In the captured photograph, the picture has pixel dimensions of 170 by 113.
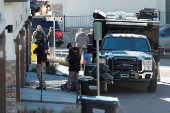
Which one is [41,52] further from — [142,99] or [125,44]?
[142,99]

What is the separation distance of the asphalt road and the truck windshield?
149 centimetres

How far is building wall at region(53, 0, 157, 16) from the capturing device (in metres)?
33.3

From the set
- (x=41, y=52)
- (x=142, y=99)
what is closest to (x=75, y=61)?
(x=41, y=52)

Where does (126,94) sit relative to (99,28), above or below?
below

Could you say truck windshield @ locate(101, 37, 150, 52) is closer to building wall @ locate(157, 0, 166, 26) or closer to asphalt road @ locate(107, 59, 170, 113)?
asphalt road @ locate(107, 59, 170, 113)

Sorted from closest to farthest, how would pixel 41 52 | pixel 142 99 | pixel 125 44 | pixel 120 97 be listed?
pixel 142 99 < pixel 120 97 < pixel 41 52 < pixel 125 44

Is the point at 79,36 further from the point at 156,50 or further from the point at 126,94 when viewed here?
the point at 126,94

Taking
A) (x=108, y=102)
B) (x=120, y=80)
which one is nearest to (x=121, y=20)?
(x=120, y=80)

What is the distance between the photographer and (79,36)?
22875 mm

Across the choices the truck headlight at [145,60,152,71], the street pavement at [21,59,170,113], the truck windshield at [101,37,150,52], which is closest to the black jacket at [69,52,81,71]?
the street pavement at [21,59,170,113]

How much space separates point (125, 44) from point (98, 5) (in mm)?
17039

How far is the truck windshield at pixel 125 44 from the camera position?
1653 cm

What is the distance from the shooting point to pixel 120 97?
14.7 m

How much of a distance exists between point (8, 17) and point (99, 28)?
284cm
